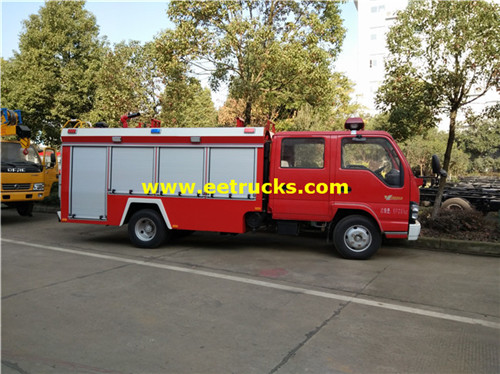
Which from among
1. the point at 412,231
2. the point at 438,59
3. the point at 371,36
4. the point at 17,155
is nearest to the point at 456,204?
the point at 438,59

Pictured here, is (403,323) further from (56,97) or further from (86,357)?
(56,97)

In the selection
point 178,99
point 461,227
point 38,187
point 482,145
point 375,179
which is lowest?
point 461,227

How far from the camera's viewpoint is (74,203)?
28.2 ft

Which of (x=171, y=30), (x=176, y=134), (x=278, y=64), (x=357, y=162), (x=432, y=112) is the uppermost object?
(x=171, y=30)

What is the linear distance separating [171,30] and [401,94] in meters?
6.22

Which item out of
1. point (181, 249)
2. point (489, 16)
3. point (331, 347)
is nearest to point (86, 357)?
point (331, 347)

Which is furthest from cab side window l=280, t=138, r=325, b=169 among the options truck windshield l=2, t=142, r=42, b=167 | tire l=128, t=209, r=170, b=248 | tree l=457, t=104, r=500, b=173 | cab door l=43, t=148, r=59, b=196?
tree l=457, t=104, r=500, b=173

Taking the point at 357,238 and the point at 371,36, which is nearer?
the point at 357,238

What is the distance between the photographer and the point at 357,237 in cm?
741

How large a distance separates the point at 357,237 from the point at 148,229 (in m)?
4.08

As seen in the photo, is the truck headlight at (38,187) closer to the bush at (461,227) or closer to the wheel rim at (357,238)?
the wheel rim at (357,238)

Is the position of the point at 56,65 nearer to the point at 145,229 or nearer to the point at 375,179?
the point at 145,229
